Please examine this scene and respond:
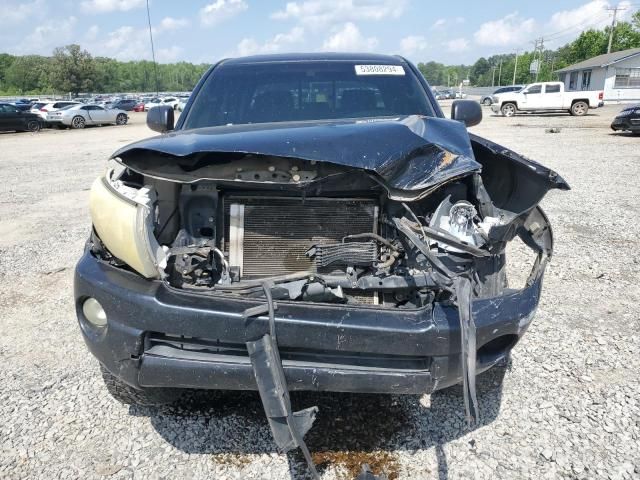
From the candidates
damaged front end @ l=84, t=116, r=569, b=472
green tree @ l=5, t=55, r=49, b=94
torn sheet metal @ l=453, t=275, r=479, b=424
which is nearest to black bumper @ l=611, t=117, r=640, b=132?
damaged front end @ l=84, t=116, r=569, b=472

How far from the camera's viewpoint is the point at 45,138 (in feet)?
69.1

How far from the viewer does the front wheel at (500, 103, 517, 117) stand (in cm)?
2817

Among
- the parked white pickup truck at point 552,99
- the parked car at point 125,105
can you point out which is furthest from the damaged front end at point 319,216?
the parked car at point 125,105

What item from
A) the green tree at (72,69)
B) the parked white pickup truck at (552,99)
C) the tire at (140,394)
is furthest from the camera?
Result: the green tree at (72,69)

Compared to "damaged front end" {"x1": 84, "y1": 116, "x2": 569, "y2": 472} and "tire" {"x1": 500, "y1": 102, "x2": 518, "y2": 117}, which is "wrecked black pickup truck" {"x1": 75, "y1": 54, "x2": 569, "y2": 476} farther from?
"tire" {"x1": 500, "y1": 102, "x2": 518, "y2": 117}

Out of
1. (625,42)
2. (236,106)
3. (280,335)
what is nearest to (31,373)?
(280,335)

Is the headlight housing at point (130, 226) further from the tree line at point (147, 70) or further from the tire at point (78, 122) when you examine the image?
the tire at point (78, 122)

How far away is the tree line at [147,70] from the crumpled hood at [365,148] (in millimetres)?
15008

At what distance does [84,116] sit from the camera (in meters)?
26.9

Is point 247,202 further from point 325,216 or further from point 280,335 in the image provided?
point 280,335

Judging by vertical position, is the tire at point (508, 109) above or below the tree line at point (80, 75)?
below

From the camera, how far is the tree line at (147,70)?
188ft

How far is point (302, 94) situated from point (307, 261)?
1646 mm

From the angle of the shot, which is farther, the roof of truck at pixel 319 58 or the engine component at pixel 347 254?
the roof of truck at pixel 319 58
